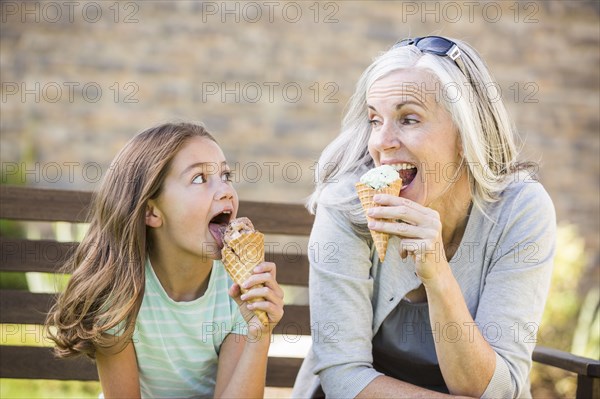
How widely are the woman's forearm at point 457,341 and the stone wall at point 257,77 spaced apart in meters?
2.83

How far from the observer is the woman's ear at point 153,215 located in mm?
2951

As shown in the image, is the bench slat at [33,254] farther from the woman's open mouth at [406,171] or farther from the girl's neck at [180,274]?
the woman's open mouth at [406,171]

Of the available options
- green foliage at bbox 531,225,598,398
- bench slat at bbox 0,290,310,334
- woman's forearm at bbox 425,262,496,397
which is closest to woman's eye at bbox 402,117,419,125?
woman's forearm at bbox 425,262,496,397

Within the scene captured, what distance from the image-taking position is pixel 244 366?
2754 mm

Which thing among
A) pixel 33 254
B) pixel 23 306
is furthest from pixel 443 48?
pixel 23 306

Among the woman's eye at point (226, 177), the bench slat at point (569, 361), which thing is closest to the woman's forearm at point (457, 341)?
the bench slat at point (569, 361)

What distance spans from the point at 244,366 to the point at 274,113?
2.93 m

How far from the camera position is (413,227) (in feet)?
7.92

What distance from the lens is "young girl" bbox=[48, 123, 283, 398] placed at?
2797 millimetres

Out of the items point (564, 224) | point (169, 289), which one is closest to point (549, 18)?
point (564, 224)

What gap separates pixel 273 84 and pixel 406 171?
283cm

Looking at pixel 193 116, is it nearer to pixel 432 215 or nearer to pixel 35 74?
pixel 35 74

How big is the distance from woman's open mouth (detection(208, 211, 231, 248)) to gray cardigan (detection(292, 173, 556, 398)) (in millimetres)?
314

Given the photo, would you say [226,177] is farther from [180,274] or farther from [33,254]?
[33,254]
